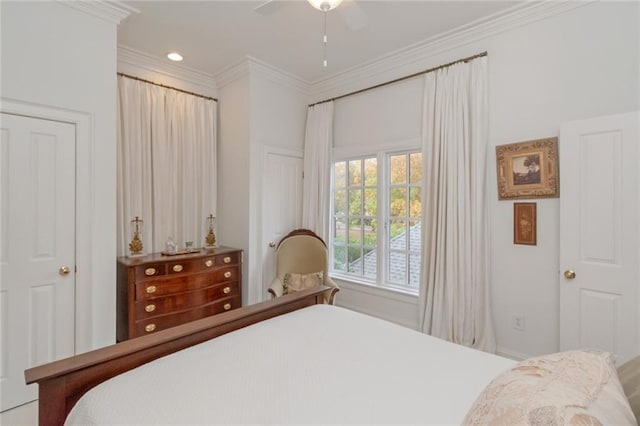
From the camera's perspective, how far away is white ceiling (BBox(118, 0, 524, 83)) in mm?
2484

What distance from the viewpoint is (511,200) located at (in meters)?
2.61

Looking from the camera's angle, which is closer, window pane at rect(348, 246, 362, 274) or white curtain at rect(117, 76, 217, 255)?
white curtain at rect(117, 76, 217, 255)

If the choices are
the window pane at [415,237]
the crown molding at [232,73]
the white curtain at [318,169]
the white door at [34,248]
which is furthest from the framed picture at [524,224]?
the white door at [34,248]

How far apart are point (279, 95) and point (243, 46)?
29.5 inches

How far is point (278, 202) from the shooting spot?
151 inches

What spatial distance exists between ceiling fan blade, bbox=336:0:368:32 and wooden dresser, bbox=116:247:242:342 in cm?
248

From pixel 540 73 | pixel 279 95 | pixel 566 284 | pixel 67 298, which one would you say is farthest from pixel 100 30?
pixel 566 284

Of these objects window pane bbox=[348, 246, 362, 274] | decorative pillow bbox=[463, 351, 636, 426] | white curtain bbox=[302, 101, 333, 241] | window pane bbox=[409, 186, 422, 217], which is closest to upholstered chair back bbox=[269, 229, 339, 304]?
white curtain bbox=[302, 101, 333, 241]

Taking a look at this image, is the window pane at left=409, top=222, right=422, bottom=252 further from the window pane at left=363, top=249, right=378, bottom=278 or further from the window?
the window pane at left=363, top=249, right=378, bottom=278

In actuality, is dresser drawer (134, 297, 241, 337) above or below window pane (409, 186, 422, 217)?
below

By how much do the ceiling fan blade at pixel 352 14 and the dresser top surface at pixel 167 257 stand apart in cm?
248

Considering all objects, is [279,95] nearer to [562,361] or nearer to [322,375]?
[322,375]

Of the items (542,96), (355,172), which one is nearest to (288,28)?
(355,172)

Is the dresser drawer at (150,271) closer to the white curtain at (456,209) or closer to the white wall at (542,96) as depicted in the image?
the white curtain at (456,209)
